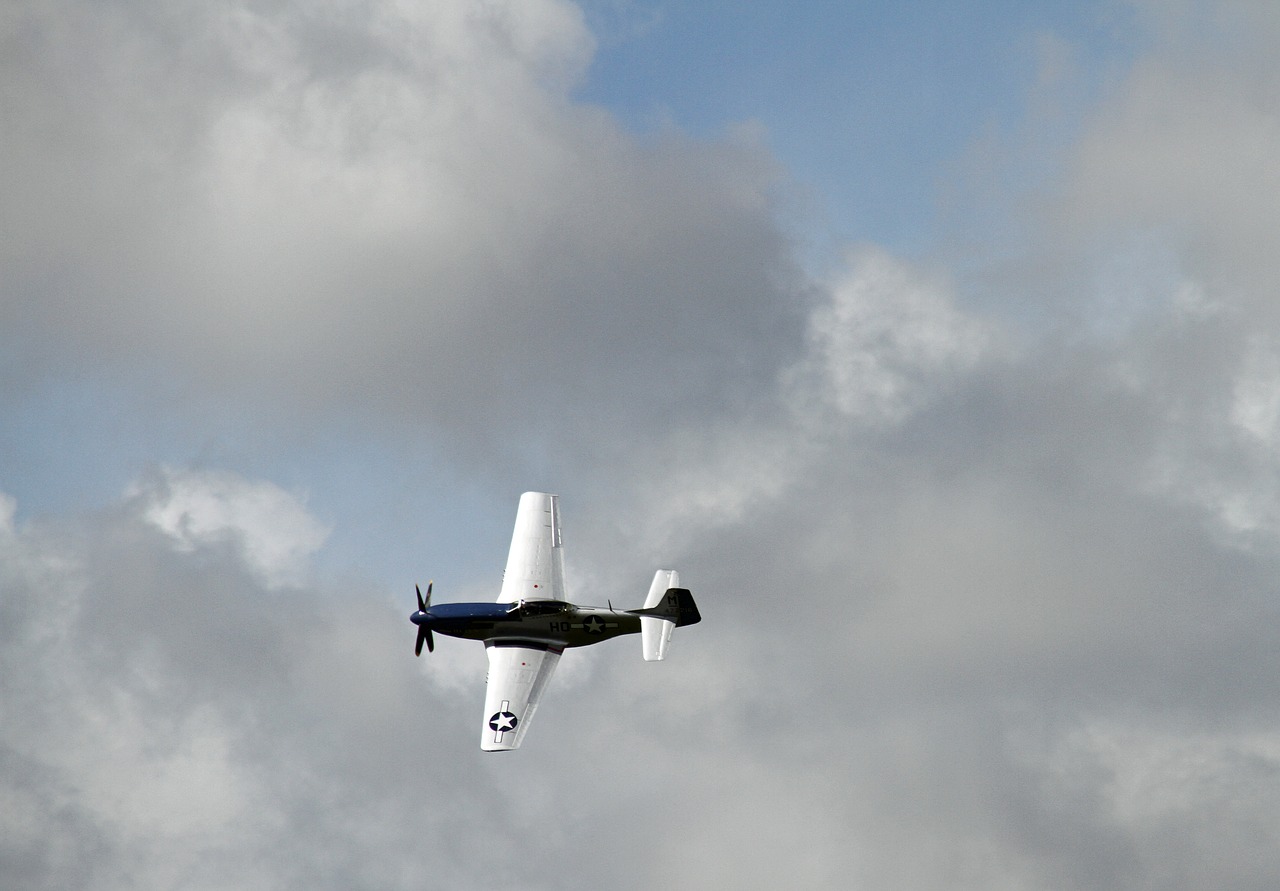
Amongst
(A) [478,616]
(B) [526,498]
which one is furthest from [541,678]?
(B) [526,498]

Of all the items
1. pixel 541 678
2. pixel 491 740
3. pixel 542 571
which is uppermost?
pixel 542 571

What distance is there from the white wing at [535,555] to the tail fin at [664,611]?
284 inches

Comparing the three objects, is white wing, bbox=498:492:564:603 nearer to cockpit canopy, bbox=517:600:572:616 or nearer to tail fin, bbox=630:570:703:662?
cockpit canopy, bbox=517:600:572:616

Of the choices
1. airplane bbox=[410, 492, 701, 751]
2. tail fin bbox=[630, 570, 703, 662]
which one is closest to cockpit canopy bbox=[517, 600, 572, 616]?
airplane bbox=[410, 492, 701, 751]

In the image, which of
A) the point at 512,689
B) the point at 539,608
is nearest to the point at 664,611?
the point at 539,608

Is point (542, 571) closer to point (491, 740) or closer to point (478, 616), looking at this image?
point (478, 616)

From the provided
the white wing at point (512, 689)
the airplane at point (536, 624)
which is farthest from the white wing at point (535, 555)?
the white wing at point (512, 689)

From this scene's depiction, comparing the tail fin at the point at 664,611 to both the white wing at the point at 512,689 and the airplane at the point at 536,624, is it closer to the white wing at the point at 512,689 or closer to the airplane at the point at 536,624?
the airplane at the point at 536,624

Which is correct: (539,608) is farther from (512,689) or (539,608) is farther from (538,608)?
(512,689)

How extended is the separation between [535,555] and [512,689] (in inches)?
489

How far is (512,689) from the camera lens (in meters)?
91.6

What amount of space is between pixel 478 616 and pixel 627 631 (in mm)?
10518

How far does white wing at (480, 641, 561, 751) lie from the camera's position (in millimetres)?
88125

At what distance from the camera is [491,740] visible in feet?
287
